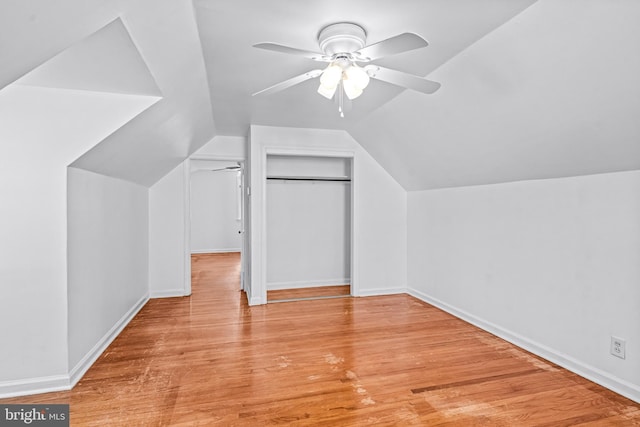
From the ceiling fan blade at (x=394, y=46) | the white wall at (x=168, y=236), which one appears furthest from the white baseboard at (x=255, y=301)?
the ceiling fan blade at (x=394, y=46)

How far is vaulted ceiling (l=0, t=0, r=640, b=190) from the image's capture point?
1504 mm

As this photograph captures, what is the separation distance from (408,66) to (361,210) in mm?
2320

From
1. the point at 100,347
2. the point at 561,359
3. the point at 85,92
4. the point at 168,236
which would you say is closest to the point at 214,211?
the point at 168,236

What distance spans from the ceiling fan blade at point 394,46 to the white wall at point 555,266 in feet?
5.69

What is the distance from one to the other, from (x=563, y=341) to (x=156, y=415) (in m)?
Answer: 2.88

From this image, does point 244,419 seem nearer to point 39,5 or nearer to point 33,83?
point 39,5

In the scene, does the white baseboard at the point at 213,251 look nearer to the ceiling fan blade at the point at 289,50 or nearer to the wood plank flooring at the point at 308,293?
the wood plank flooring at the point at 308,293

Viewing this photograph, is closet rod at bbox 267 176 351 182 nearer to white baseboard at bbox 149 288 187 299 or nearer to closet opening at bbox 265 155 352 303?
closet opening at bbox 265 155 352 303

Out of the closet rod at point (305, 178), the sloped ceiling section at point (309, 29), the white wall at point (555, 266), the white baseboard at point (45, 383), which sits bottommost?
the white baseboard at point (45, 383)

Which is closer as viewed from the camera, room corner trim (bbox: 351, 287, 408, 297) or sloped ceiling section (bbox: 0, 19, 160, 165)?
sloped ceiling section (bbox: 0, 19, 160, 165)

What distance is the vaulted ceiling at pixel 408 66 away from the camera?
1.50 meters

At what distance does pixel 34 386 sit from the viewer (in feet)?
A: 7.08

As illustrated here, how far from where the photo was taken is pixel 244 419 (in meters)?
1.95

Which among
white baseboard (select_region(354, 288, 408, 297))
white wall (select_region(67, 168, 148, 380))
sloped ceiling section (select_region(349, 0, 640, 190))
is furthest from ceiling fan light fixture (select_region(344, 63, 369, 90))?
white baseboard (select_region(354, 288, 408, 297))
